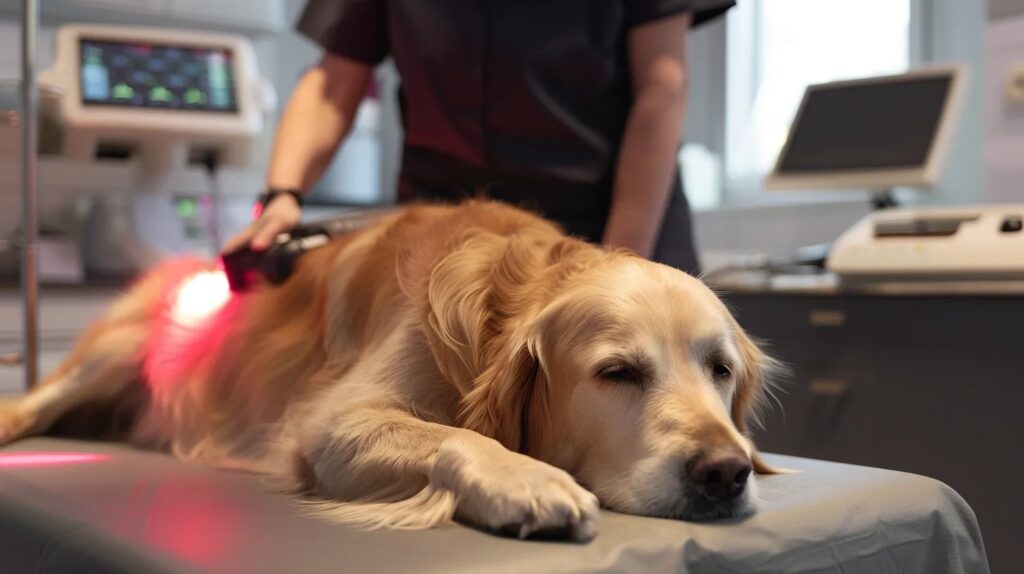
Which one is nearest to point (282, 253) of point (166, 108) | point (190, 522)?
point (190, 522)

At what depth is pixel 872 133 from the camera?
250 cm

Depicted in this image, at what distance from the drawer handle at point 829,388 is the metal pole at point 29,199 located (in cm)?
170

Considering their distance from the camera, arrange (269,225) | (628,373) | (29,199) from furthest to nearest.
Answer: (29,199) → (269,225) → (628,373)

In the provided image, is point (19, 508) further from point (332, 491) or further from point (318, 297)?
point (318, 297)

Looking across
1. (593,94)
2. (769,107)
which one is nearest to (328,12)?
(593,94)

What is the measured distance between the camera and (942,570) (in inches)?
40.0

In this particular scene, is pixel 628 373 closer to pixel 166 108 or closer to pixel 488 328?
pixel 488 328

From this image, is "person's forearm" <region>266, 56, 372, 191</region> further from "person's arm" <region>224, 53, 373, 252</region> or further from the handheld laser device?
the handheld laser device

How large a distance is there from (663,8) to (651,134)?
0.21 m

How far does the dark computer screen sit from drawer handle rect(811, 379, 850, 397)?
0.56 metres

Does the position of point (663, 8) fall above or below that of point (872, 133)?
above

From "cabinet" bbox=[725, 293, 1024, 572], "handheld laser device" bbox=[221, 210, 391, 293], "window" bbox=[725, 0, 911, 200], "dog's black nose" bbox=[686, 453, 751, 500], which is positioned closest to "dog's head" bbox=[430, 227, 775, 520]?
"dog's black nose" bbox=[686, 453, 751, 500]

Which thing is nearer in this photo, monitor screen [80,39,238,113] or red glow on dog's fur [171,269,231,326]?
red glow on dog's fur [171,269,231,326]

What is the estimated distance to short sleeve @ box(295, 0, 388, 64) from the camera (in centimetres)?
185
